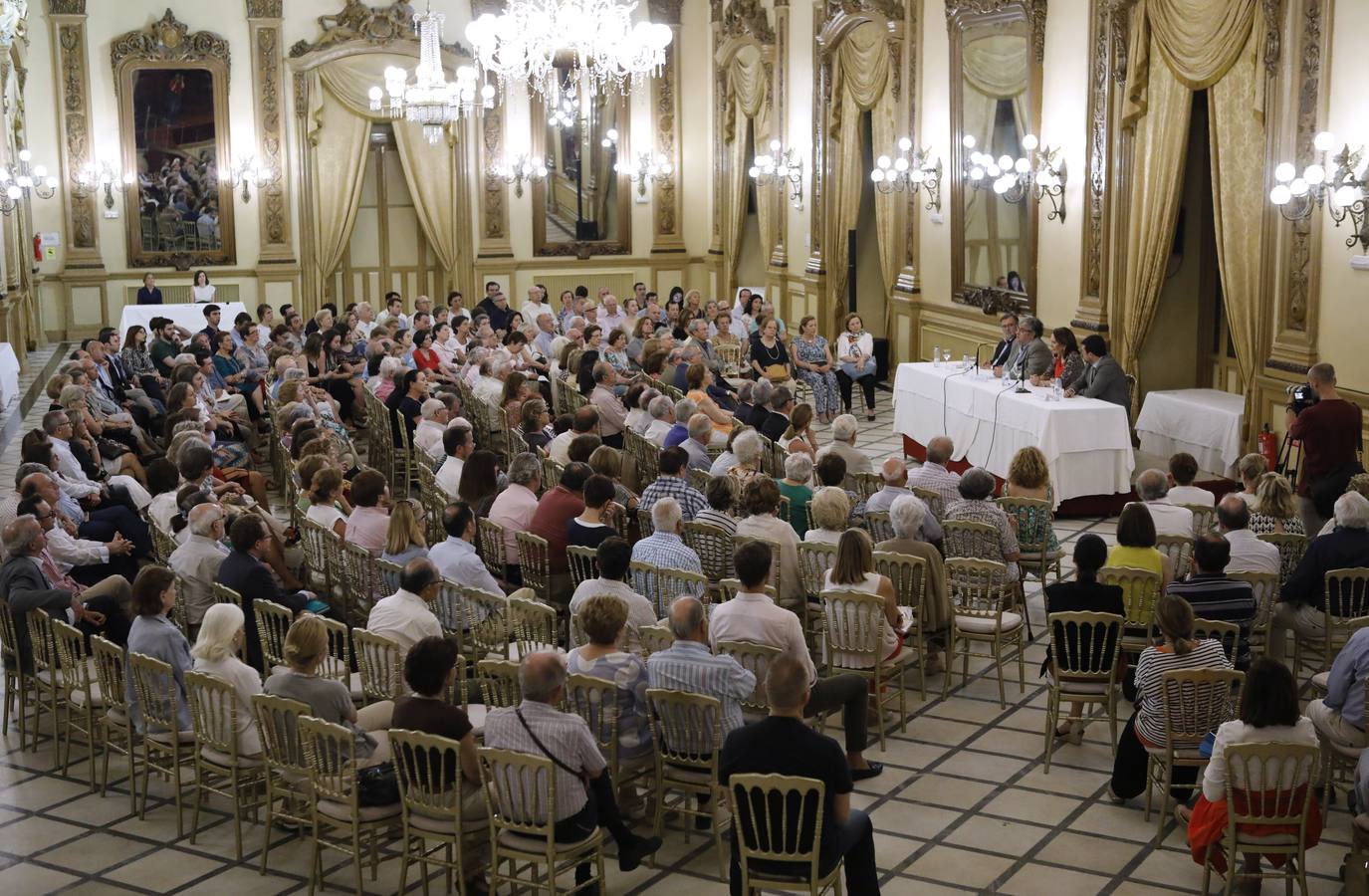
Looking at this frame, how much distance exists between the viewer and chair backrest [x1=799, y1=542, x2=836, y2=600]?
284 inches

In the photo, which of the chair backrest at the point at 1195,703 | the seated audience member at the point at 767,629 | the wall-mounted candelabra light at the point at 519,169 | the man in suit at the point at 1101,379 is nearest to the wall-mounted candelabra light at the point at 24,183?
the wall-mounted candelabra light at the point at 519,169

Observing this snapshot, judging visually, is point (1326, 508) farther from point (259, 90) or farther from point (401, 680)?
point (259, 90)

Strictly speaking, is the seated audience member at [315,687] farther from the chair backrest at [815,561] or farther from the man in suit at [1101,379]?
the man in suit at [1101,379]

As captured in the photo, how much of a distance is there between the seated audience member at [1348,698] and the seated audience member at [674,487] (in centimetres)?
342

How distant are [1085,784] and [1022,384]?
568 centimetres

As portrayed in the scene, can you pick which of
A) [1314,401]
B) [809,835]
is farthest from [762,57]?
[809,835]

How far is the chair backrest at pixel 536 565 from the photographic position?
25.5ft

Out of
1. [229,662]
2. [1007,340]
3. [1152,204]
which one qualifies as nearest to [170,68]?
[1007,340]

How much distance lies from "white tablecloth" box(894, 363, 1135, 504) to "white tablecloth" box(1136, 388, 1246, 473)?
839 millimetres

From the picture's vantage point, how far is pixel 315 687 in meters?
5.44

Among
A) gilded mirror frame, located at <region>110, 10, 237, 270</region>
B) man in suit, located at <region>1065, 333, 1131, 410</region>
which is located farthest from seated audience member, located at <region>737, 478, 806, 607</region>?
gilded mirror frame, located at <region>110, 10, 237, 270</region>

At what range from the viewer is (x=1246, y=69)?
10641mm

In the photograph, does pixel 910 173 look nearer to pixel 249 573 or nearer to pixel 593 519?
pixel 593 519

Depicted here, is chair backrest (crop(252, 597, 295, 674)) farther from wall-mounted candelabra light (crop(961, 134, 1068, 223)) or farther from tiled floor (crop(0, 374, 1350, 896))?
wall-mounted candelabra light (crop(961, 134, 1068, 223))
